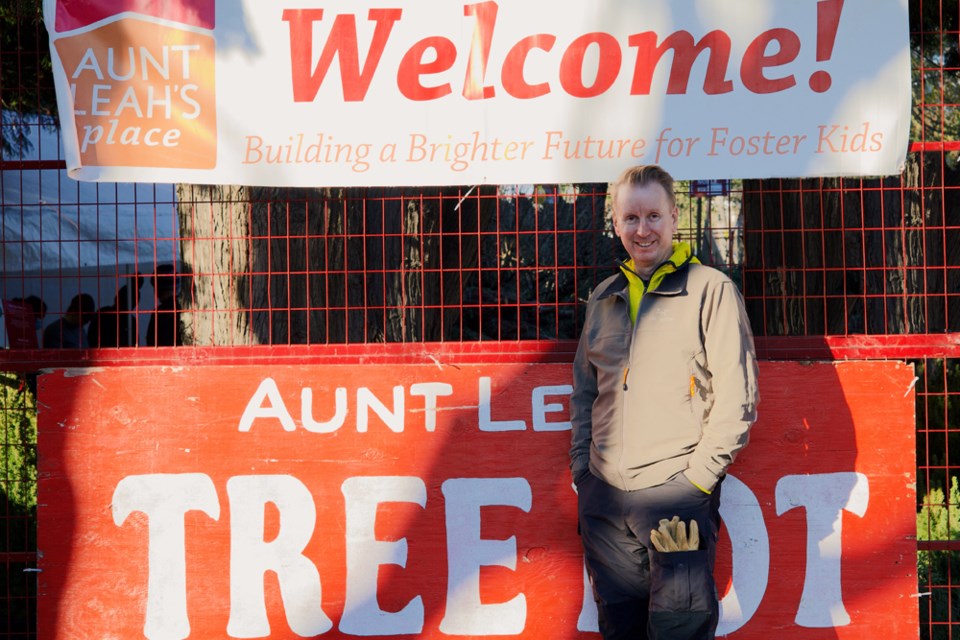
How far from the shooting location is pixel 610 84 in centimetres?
472

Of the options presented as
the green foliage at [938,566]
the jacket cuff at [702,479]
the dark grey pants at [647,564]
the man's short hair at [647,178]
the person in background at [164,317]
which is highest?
the man's short hair at [647,178]

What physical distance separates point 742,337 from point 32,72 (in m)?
4.75

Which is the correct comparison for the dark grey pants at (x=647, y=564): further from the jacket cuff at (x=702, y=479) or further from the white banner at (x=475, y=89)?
the white banner at (x=475, y=89)

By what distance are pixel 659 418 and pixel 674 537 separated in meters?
0.43

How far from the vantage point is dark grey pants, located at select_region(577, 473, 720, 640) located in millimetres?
3607

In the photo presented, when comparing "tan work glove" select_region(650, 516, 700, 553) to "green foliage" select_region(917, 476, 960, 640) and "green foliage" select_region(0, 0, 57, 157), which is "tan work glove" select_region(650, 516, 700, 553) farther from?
"green foliage" select_region(0, 0, 57, 157)

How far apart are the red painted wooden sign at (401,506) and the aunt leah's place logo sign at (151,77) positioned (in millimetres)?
1065

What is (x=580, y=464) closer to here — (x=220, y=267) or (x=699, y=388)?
(x=699, y=388)

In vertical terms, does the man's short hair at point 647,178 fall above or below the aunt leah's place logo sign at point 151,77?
below

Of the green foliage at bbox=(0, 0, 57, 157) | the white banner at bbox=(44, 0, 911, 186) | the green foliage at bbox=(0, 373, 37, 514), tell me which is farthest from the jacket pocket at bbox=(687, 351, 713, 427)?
the green foliage at bbox=(0, 373, 37, 514)

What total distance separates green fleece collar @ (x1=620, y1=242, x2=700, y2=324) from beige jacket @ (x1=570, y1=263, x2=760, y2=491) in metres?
0.02

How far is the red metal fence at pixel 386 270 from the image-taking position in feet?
15.9

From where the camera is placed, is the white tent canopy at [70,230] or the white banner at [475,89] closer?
the white banner at [475,89]

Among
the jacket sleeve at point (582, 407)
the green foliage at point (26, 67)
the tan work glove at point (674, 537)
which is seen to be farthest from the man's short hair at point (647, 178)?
the green foliage at point (26, 67)
